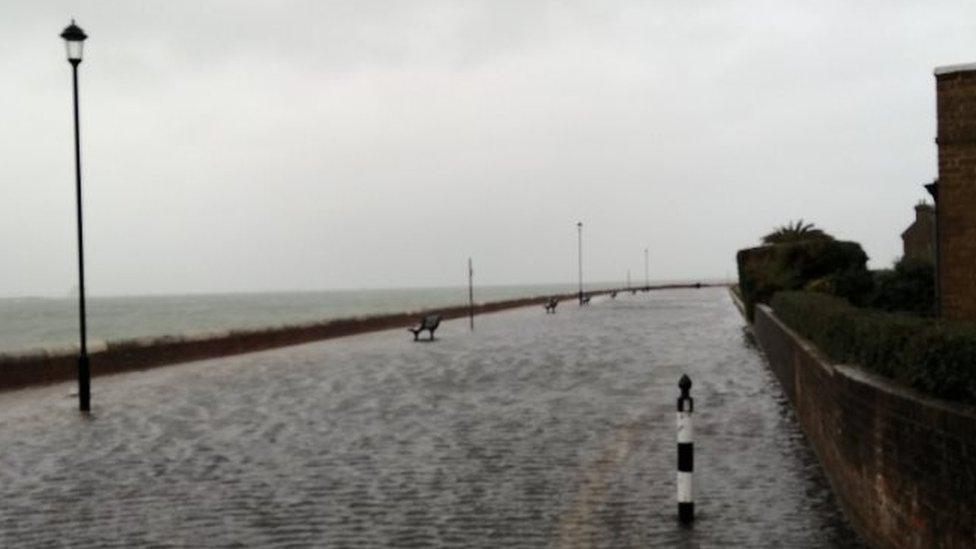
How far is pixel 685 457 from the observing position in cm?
821

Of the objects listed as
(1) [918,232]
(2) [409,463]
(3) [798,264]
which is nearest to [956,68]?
(2) [409,463]

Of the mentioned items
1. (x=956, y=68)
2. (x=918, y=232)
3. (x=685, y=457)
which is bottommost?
(x=685, y=457)

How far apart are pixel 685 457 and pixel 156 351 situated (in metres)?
19.2

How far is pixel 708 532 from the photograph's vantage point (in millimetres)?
7879

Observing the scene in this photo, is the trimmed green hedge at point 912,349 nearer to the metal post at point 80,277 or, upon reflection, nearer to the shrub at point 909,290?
the metal post at point 80,277

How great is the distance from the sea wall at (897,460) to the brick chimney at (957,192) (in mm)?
8993

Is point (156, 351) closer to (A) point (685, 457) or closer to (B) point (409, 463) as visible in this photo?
(B) point (409, 463)

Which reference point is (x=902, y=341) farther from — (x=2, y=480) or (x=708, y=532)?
(x=2, y=480)

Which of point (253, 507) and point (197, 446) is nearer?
point (253, 507)

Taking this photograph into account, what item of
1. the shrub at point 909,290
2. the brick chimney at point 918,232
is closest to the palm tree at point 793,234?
the brick chimney at point 918,232

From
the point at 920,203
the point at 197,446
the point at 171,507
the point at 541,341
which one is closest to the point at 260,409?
the point at 197,446

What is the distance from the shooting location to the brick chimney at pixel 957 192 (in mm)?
17641

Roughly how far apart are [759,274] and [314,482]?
87.5 ft

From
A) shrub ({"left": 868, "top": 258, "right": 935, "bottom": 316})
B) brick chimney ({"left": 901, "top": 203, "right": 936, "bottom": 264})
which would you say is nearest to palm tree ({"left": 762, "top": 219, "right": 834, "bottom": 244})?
brick chimney ({"left": 901, "top": 203, "right": 936, "bottom": 264})
